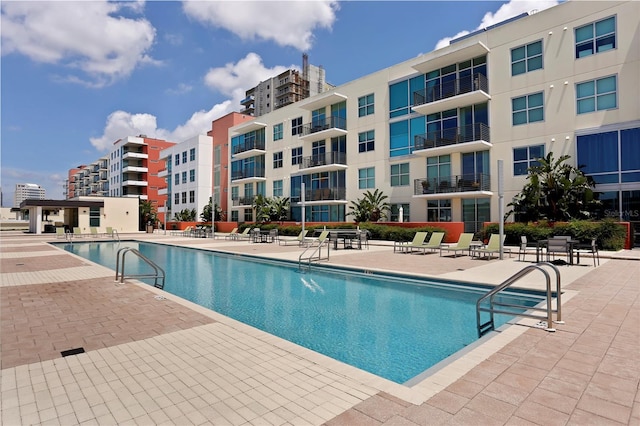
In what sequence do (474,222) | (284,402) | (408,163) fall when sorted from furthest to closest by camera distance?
(408,163), (474,222), (284,402)

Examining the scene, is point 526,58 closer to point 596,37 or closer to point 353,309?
point 596,37

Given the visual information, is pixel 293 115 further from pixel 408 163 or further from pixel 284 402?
pixel 284 402

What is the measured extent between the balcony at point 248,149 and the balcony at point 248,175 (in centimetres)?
166

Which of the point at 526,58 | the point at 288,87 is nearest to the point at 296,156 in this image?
the point at 526,58

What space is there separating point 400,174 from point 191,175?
32.8m

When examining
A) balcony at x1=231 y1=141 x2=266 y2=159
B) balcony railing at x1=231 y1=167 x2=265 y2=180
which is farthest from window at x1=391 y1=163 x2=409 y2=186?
balcony at x1=231 y1=141 x2=266 y2=159

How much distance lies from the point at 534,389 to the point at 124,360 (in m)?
4.15

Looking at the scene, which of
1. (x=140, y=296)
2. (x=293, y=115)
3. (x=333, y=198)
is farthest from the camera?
(x=293, y=115)

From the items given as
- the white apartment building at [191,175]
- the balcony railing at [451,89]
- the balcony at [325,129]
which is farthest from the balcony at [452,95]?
the white apartment building at [191,175]

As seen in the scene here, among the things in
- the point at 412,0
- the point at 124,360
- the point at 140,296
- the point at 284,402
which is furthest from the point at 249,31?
the point at 284,402

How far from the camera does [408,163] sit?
2597cm

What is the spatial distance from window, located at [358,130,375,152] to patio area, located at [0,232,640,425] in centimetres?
2345

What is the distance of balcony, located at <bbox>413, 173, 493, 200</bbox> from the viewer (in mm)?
21641

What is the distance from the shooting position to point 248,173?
40156 mm
